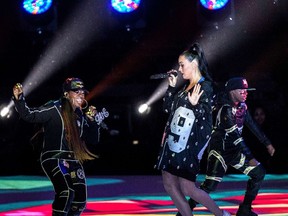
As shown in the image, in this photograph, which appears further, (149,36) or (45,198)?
(149,36)

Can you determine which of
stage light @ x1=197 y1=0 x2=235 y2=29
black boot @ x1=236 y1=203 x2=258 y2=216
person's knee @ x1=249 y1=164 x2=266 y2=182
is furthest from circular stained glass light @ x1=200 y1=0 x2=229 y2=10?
black boot @ x1=236 y1=203 x2=258 y2=216

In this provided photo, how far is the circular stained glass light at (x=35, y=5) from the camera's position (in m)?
12.7

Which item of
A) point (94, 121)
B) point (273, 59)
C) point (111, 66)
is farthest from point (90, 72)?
point (94, 121)

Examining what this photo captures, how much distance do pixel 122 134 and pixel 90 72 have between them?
6.26ft

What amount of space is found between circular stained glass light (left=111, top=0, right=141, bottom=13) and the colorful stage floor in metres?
3.31

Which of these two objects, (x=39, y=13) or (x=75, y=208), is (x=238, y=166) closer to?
(x=75, y=208)

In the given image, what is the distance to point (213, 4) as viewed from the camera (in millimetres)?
12188

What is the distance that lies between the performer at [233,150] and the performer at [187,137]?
4.24ft

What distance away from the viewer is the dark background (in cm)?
1338

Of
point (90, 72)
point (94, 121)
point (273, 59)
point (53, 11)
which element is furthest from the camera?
point (90, 72)

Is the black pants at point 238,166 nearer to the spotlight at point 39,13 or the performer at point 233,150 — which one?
the performer at point 233,150

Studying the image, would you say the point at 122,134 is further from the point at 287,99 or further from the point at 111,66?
the point at 287,99

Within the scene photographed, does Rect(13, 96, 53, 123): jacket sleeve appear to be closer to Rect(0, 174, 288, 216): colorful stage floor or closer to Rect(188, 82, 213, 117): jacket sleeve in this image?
Rect(188, 82, 213, 117): jacket sleeve

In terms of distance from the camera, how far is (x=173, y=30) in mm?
14617
